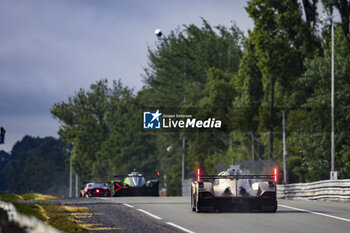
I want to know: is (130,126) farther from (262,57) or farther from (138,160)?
(262,57)

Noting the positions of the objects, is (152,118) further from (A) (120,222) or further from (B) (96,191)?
(A) (120,222)

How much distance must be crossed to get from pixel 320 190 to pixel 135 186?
11.0m

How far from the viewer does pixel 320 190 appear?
29516 millimetres

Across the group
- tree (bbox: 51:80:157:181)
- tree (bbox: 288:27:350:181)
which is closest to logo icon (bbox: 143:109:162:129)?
tree (bbox: 51:80:157:181)

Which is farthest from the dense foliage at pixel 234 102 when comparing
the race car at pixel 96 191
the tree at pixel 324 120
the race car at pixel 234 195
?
the race car at pixel 234 195

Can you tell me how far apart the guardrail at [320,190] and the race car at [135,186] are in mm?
7083

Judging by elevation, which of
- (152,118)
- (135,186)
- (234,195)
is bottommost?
(135,186)

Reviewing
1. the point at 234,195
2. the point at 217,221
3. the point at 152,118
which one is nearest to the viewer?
the point at 217,221

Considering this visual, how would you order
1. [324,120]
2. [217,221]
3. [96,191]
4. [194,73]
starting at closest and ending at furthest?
1. [217,221]
2. [96,191]
3. [324,120]
4. [194,73]

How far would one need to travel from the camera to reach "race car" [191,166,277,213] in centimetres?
1781

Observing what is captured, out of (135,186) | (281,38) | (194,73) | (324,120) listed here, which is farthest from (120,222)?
(194,73)

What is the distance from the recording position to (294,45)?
197ft

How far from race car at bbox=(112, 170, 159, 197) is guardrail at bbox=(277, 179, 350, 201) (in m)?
7.08

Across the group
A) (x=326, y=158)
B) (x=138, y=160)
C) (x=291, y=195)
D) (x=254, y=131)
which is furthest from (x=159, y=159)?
(x=291, y=195)
